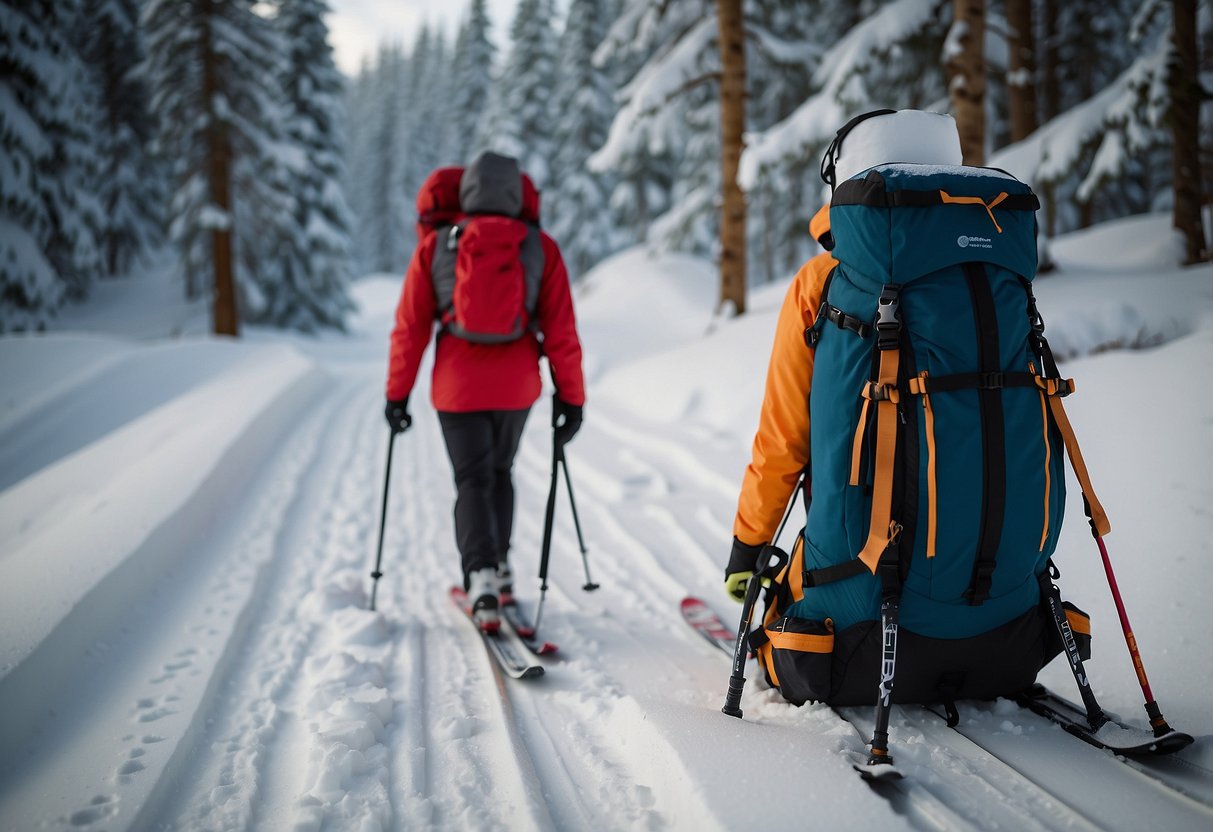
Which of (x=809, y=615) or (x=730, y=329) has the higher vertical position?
(x=730, y=329)

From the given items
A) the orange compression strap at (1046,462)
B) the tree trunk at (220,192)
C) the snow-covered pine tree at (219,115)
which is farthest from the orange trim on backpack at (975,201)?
the tree trunk at (220,192)

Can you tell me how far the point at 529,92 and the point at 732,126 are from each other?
66.6ft

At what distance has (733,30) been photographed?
947 cm

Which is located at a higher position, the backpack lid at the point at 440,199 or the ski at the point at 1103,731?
the backpack lid at the point at 440,199

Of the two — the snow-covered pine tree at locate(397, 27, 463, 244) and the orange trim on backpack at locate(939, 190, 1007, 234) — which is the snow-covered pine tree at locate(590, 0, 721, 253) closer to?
the orange trim on backpack at locate(939, 190, 1007, 234)

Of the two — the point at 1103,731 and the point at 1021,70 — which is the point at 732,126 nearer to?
the point at 1021,70

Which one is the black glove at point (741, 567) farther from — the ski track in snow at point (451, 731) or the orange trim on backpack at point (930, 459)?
the orange trim on backpack at point (930, 459)

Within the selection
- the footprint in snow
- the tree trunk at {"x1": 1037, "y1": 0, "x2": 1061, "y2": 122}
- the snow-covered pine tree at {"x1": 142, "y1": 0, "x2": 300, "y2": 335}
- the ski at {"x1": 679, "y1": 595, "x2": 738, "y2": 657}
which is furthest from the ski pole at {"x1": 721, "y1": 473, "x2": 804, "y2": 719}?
the tree trunk at {"x1": 1037, "y1": 0, "x2": 1061, "y2": 122}

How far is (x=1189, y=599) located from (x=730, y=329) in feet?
23.0

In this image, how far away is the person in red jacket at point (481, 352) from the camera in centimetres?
321

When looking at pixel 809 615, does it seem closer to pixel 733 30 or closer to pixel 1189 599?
pixel 1189 599

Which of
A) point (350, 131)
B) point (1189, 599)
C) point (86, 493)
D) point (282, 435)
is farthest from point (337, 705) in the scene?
point (350, 131)

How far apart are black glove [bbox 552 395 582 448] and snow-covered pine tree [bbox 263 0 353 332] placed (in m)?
20.8

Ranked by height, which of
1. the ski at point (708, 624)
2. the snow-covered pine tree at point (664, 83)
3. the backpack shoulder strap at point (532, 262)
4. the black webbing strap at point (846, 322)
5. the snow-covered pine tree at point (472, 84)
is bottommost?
the ski at point (708, 624)
